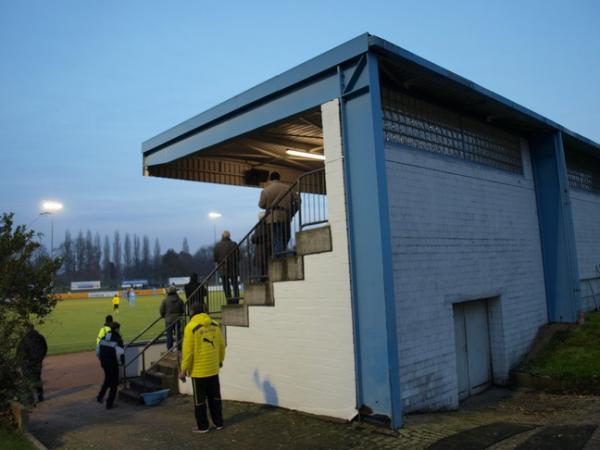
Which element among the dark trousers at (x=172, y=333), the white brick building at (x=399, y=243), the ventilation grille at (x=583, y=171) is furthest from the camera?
the ventilation grille at (x=583, y=171)

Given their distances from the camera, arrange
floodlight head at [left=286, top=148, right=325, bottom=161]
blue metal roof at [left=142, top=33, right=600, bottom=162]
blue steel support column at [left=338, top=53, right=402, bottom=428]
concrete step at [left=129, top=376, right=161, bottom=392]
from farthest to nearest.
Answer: floodlight head at [left=286, top=148, right=325, bottom=161] < concrete step at [left=129, top=376, right=161, bottom=392] < blue metal roof at [left=142, top=33, right=600, bottom=162] < blue steel support column at [left=338, top=53, right=402, bottom=428]

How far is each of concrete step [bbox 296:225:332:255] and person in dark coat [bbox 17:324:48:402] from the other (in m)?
4.58

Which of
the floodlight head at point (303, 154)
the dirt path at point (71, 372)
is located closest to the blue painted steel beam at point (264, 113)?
the floodlight head at point (303, 154)

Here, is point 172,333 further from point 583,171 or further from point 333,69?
point 583,171

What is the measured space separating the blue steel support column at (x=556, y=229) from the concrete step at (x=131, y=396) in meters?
8.77

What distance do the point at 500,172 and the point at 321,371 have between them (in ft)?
18.4

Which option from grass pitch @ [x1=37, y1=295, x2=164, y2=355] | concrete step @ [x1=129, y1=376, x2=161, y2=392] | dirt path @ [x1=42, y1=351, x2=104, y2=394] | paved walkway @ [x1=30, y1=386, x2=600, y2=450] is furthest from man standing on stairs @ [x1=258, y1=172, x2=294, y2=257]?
grass pitch @ [x1=37, y1=295, x2=164, y2=355]

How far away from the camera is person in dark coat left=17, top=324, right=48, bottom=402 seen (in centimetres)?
750

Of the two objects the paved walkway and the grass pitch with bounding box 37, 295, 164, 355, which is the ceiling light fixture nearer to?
the paved walkway

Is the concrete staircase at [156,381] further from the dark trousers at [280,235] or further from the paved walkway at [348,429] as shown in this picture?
the dark trousers at [280,235]

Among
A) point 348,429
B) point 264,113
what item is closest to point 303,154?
point 264,113

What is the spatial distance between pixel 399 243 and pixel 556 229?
17.7ft

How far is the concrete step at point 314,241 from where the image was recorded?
23.3 ft

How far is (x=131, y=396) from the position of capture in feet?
31.9
